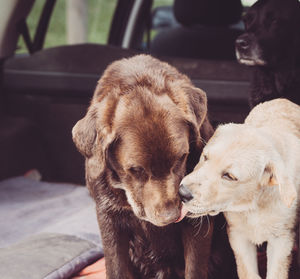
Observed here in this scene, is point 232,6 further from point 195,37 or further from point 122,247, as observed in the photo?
point 122,247

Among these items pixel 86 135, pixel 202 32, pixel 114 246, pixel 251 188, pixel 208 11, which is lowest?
pixel 202 32

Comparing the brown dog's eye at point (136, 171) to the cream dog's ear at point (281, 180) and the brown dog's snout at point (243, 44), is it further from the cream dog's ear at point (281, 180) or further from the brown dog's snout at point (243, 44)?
the brown dog's snout at point (243, 44)

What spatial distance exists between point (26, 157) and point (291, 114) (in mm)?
2232

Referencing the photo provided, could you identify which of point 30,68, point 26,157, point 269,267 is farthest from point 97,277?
point 30,68

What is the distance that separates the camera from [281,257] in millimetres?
1706

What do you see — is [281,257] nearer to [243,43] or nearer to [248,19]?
[243,43]

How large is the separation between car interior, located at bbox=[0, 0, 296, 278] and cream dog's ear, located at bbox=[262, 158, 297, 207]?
5.04 feet

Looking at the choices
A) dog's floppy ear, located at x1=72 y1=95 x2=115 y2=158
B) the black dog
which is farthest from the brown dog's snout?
dog's floppy ear, located at x1=72 y1=95 x2=115 y2=158

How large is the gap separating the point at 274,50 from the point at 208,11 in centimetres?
137

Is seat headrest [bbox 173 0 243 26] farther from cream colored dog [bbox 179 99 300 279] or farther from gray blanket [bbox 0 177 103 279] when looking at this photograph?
cream colored dog [bbox 179 99 300 279]

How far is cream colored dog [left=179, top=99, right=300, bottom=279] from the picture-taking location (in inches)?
62.1

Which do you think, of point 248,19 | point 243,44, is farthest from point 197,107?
point 248,19

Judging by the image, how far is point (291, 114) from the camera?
1.93 m

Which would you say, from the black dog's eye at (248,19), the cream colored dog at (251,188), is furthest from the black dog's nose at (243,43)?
the cream colored dog at (251,188)
